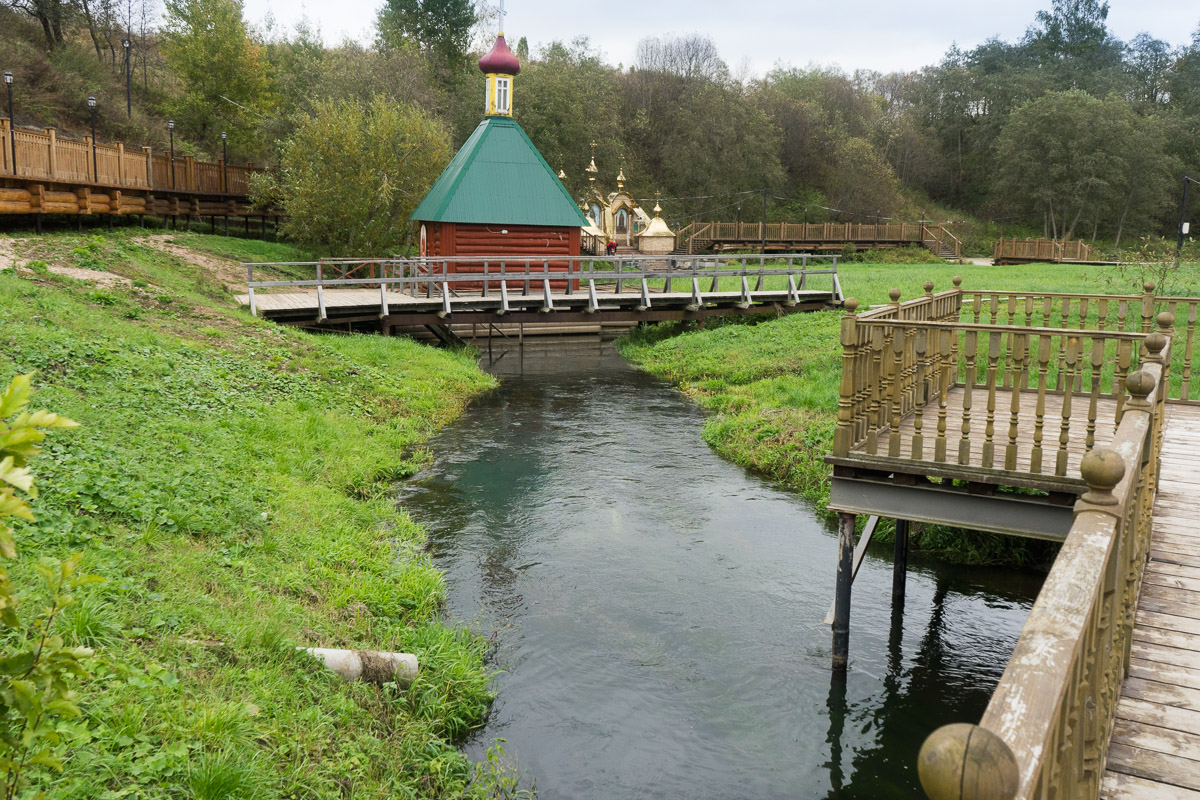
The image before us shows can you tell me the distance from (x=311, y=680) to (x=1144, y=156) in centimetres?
6559

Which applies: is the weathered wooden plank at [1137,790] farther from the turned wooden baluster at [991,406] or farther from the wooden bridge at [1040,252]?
the wooden bridge at [1040,252]

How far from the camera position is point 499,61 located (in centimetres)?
2861

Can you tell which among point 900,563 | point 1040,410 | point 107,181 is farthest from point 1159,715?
point 107,181

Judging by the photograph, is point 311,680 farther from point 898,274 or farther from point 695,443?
point 898,274

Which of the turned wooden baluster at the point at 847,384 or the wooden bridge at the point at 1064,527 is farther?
the turned wooden baluster at the point at 847,384

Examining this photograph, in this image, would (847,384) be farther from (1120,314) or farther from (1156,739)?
(1120,314)

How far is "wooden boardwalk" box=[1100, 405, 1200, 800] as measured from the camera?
3.61 m

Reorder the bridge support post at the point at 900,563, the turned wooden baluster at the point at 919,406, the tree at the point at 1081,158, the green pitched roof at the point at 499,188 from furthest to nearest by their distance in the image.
A: the tree at the point at 1081,158
the green pitched roof at the point at 499,188
the bridge support post at the point at 900,563
the turned wooden baluster at the point at 919,406

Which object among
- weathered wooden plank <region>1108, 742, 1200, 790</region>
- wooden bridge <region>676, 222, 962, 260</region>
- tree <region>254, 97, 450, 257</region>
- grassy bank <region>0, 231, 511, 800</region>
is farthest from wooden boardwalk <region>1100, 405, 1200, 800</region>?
wooden bridge <region>676, 222, 962, 260</region>

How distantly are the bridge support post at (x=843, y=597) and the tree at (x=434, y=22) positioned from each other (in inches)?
2206

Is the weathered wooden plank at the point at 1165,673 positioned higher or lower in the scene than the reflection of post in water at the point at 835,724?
higher

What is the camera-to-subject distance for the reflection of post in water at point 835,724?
6.44 m

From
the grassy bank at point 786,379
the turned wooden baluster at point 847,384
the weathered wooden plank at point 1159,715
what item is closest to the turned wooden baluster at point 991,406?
the turned wooden baluster at point 847,384

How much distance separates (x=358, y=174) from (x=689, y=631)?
2404cm
